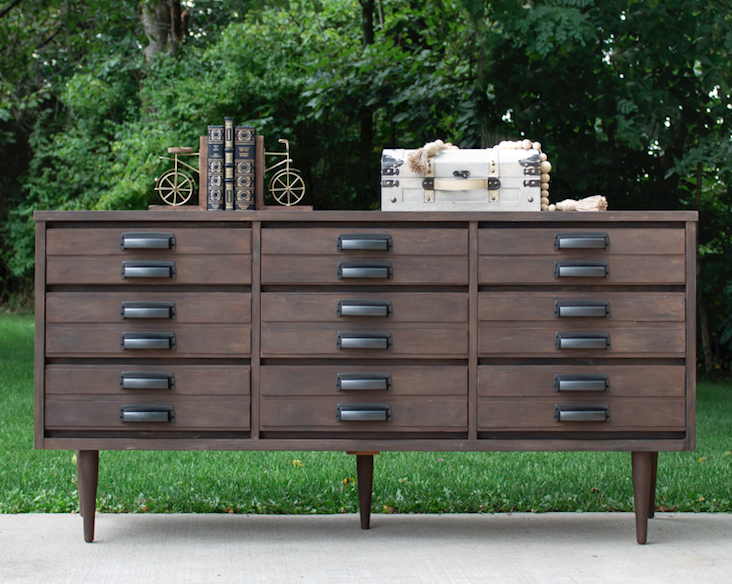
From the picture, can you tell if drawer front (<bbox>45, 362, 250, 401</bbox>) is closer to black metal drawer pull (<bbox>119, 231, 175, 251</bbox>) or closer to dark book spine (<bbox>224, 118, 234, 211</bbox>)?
black metal drawer pull (<bbox>119, 231, 175, 251</bbox>)

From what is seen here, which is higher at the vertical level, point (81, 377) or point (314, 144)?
point (314, 144)

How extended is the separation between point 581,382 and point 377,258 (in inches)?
32.5

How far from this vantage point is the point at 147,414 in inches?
109

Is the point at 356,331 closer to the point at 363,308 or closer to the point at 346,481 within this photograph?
the point at 363,308

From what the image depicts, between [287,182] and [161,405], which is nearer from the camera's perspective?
[161,405]

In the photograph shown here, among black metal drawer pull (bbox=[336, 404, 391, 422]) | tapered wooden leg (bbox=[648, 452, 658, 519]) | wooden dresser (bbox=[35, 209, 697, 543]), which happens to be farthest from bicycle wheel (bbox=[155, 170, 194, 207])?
tapered wooden leg (bbox=[648, 452, 658, 519])

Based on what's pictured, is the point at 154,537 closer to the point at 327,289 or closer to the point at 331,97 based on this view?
the point at 327,289

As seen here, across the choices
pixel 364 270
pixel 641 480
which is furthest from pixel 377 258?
pixel 641 480

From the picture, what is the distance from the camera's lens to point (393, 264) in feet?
9.14

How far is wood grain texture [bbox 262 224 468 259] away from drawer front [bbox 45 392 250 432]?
1.80ft

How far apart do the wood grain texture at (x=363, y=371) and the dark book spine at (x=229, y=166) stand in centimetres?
62

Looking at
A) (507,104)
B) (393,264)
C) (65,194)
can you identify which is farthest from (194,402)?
(65,194)

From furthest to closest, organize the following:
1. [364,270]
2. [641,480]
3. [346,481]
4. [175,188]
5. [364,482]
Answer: [346,481]
[364,482]
[175,188]
[641,480]
[364,270]

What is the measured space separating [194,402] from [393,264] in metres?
0.84
